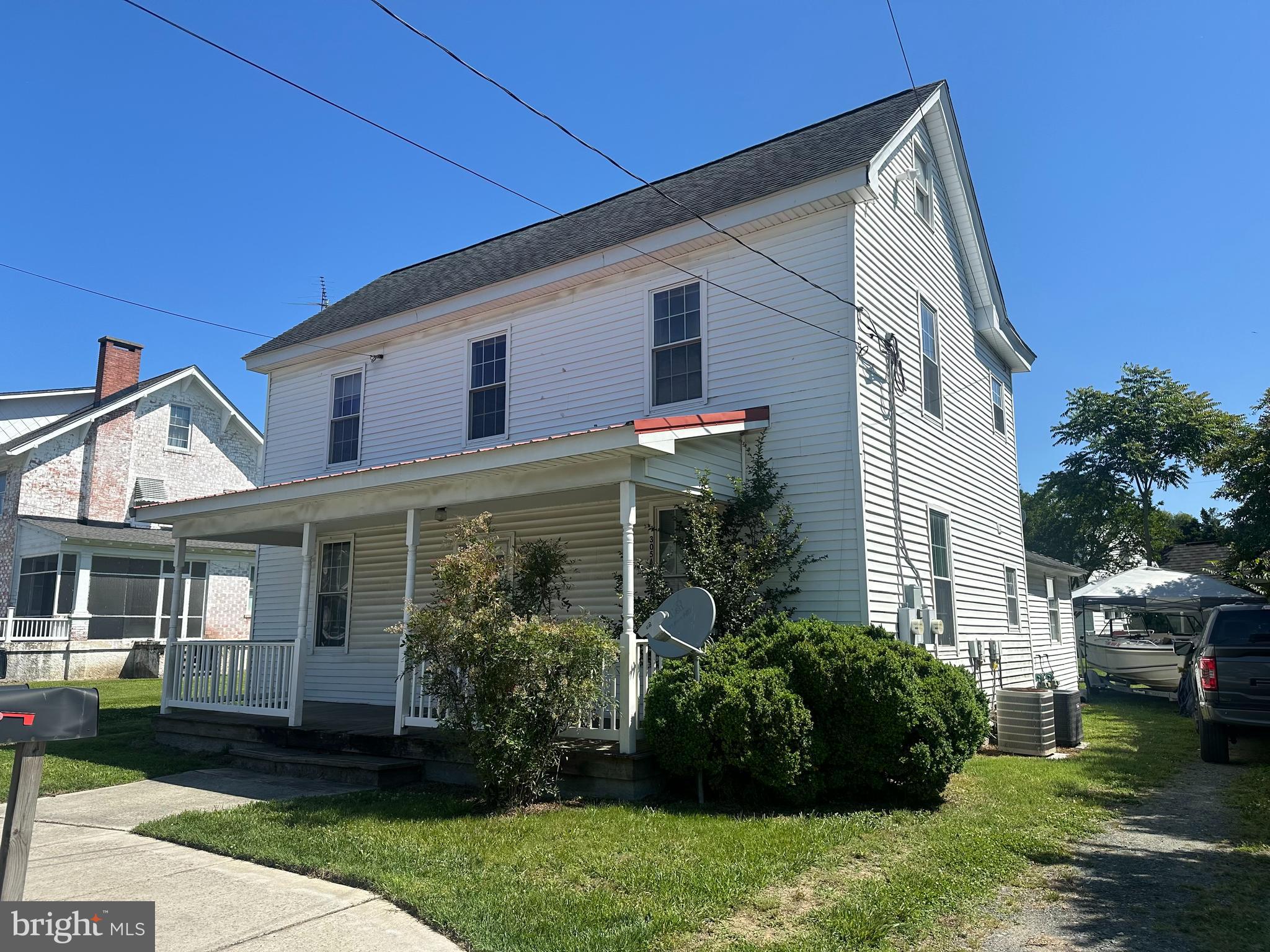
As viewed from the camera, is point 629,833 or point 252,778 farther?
point 252,778

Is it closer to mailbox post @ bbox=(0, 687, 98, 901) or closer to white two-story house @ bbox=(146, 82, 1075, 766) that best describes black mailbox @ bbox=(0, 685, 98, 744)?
mailbox post @ bbox=(0, 687, 98, 901)

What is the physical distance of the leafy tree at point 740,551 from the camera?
30.8 feet

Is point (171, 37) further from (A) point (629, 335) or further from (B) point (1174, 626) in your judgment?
(B) point (1174, 626)

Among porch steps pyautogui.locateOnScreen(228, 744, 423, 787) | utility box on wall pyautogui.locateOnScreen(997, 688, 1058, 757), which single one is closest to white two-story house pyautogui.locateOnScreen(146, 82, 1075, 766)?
porch steps pyautogui.locateOnScreen(228, 744, 423, 787)

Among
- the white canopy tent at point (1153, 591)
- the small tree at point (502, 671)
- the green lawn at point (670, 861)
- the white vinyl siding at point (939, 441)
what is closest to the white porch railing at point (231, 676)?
the green lawn at point (670, 861)

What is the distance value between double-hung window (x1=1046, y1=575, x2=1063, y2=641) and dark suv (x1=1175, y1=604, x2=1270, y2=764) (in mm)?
8484

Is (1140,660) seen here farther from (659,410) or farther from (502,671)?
(502,671)

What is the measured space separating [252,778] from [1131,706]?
16888mm

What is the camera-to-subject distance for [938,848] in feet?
20.8

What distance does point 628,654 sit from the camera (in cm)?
830

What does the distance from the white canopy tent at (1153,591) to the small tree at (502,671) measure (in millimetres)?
19441

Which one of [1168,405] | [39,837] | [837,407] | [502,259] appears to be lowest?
[39,837]

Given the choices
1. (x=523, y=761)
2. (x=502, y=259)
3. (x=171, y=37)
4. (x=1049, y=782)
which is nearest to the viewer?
(x=171, y=37)

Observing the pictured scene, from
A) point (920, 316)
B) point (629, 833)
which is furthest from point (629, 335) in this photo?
point (629, 833)
